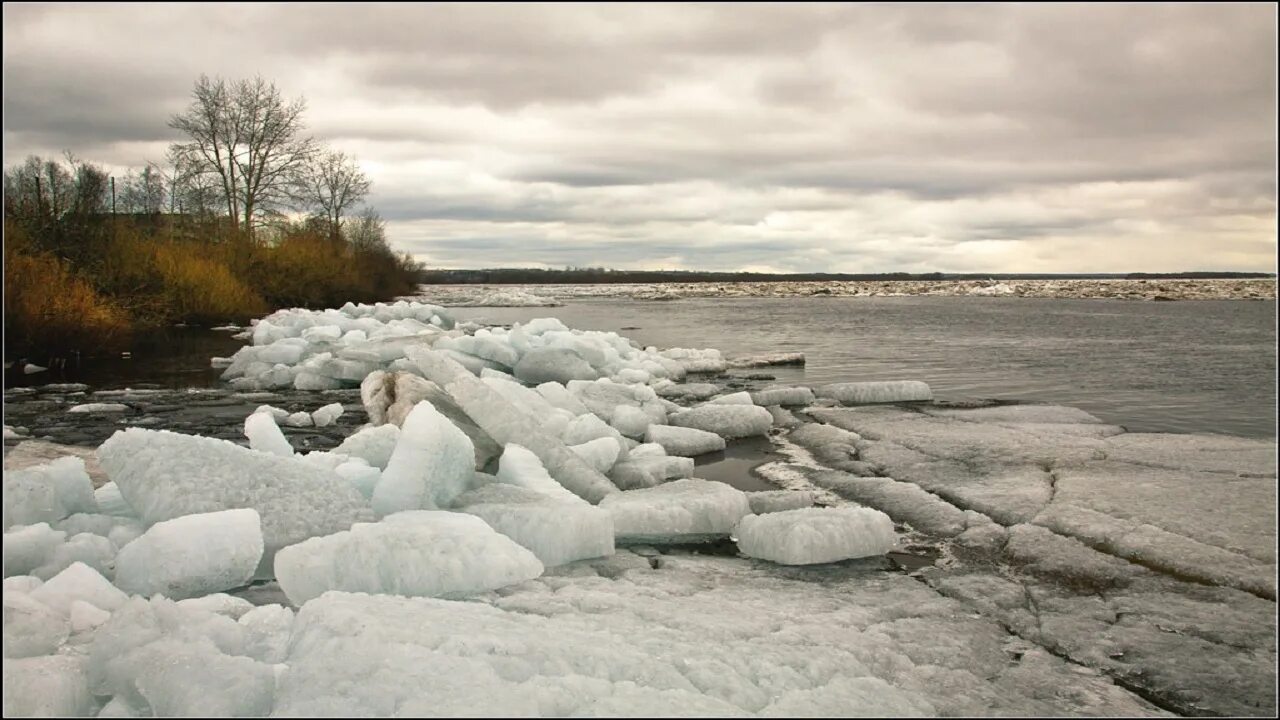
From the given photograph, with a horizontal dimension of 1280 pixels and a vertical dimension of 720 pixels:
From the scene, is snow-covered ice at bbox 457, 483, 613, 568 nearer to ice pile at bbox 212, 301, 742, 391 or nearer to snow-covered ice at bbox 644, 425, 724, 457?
snow-covered ice at bbox 644, 425, 724, 457

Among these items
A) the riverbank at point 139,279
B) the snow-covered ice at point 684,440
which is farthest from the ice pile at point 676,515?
the riverbank at point 139,279

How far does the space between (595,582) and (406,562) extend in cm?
67

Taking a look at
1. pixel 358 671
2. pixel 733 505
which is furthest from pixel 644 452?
pixel 358 671

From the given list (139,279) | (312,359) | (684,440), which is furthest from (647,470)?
(139,279)

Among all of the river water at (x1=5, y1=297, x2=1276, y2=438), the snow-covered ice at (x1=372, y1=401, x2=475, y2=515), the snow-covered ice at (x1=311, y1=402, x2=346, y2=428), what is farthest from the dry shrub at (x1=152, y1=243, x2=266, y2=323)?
the snow-covered ice at (x1=372, y1=401, x2=475, y2=515)

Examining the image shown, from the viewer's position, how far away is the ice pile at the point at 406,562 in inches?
91.9

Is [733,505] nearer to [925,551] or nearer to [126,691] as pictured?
[925,551]

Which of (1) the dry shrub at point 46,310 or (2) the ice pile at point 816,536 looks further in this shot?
(1) the dry shrub at point 46,310

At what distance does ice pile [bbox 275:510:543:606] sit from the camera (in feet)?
7.66

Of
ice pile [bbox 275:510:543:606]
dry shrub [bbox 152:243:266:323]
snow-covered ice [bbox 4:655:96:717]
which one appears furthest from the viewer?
dry shrub [bbox 152:243:266:323]

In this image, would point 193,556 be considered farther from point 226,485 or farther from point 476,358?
point 476,358

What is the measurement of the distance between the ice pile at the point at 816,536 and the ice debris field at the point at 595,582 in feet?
0.04

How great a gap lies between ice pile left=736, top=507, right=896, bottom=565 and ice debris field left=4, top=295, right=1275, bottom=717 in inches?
0.4

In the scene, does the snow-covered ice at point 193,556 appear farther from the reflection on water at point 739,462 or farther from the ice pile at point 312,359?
the ice pile at point 312,359
